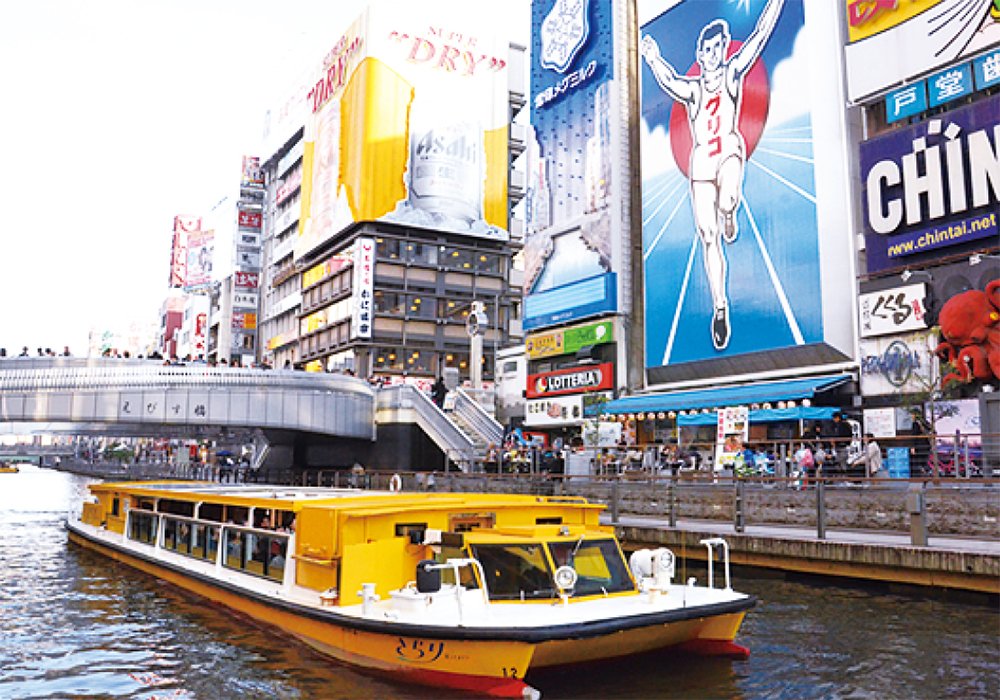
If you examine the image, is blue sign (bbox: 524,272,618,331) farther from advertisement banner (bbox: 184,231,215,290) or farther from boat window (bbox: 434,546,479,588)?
advertisement banner (bbox: 184,231,215,290)

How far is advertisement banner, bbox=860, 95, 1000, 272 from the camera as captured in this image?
112 ft

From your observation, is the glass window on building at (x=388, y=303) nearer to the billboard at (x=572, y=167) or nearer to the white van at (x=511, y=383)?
the white van at (x=511, y=383)

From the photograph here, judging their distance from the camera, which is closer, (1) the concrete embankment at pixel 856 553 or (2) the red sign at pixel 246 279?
(1) the concrete embankment at pixel 856 553

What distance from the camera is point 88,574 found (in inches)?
834

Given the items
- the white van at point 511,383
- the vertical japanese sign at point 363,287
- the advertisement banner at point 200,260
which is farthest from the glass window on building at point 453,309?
the advertisement banner at point 200,260

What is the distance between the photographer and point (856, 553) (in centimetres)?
1825

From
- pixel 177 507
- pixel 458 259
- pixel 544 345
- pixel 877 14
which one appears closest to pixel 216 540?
pixel 177 507

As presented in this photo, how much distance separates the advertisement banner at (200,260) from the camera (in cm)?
14562

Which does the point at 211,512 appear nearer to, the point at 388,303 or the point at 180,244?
the point at 388,303

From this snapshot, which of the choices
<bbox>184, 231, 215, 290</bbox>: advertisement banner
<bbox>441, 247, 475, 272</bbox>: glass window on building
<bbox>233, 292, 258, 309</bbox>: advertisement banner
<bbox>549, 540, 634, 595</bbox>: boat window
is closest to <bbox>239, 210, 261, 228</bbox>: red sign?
<bbox>233, 292, 258, 309</bbox>: advertisement banner

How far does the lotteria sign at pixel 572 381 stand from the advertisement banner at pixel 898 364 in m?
19.7

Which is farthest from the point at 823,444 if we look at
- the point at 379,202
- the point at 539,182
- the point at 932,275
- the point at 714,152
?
the point at 379,202

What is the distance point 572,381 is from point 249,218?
252 ft

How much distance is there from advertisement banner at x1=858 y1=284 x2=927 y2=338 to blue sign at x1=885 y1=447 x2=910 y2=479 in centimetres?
1522
